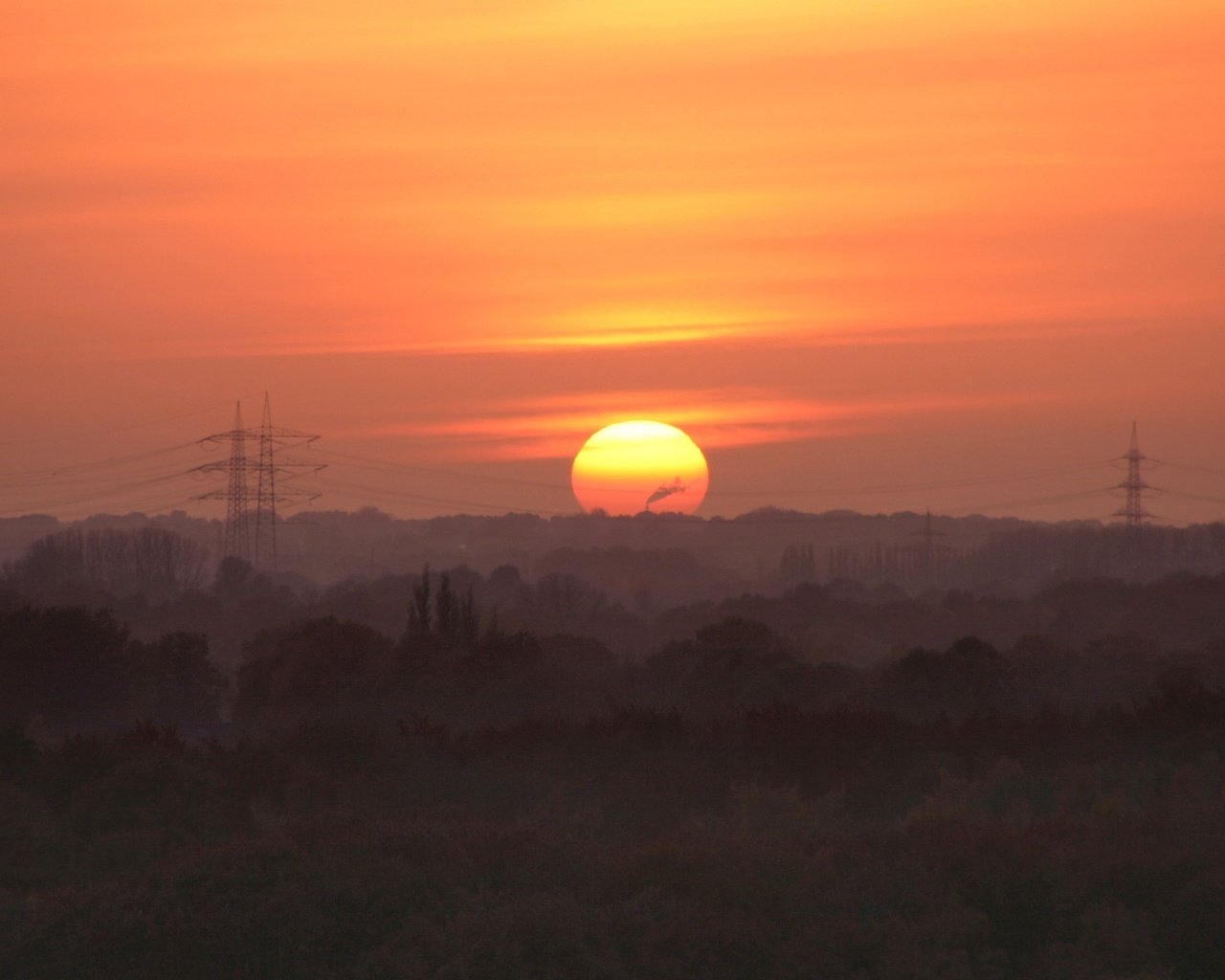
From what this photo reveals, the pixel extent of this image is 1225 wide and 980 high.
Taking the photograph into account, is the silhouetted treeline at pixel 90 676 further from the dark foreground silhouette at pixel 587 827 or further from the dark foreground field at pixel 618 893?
the dark foreground field at pixel 618 893

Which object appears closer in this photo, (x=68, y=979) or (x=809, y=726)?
(x=68, y=979)

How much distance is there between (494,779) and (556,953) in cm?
2098

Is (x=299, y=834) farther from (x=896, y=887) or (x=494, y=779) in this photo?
(x=494, y=779)

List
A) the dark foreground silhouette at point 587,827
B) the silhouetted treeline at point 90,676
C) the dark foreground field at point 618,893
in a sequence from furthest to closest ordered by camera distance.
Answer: the silhouetted treeline at point 90,676, the dark foreground silhouette at point 587,827, the dark foreground field at point 618,893

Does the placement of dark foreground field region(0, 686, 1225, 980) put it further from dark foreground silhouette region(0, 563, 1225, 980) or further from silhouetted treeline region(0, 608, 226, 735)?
silhouetted treeline region(0, 608, 226, 735)

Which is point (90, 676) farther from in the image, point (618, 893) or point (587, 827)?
point (618, 893)

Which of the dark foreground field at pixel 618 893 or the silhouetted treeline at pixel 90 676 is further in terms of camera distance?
the silhouetted treeline at pixel 90 676

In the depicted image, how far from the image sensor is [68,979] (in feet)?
66.1

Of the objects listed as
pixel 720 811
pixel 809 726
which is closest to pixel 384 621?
pixel 809 726

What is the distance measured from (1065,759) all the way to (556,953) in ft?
84.8

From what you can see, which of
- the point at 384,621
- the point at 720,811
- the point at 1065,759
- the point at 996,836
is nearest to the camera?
the point at 996,836

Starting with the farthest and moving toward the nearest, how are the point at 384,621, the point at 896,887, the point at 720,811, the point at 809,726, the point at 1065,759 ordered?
1. the point at 384,621
2. the point at 809,726
3. the point at 1065,759
4. the point at 720,811
5. the point at 896,887

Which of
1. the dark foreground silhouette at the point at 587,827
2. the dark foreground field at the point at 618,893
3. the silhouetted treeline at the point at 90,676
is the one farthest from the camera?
the silhouetted treeline at the point at 90,676

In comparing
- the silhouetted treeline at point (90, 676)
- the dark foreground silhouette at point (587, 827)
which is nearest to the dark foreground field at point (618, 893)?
the dark foreground silhouette at point (587, 827)
